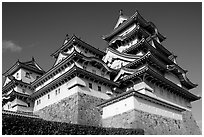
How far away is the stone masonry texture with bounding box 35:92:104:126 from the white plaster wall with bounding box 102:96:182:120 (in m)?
2.15

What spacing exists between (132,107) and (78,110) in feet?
19.2

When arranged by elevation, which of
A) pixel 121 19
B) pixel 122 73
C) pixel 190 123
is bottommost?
pixel 190 123

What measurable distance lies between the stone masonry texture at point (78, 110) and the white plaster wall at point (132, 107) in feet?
7.05

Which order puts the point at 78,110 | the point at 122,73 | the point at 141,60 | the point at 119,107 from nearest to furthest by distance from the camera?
the point at 119,107, the point at 78,110, the point at 122,73, the point at 141,60

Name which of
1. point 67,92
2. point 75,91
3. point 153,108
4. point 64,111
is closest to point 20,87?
point 67,92

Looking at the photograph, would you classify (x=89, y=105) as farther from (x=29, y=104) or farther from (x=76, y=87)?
(x=29, y=104)

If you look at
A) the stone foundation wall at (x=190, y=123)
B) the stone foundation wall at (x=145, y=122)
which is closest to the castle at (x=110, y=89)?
the stone foundation wall at (x=145, y=122)

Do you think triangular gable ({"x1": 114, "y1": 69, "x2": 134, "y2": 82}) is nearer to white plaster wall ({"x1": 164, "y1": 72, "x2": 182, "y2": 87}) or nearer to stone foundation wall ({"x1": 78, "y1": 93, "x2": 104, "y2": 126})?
stone foundation wall ({"x1": 78, "y1": 93, "x2": 104, "y2": 126})

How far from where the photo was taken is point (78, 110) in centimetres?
2041

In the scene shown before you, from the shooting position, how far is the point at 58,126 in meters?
11.4

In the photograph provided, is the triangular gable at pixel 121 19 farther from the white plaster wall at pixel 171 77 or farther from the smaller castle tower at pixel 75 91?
the white plaster wall at pixel 171 77

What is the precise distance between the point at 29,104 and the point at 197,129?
25.3m

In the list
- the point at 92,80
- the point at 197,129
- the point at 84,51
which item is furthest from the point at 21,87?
the point at 197,129

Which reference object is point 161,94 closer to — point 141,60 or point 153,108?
point 141,60
